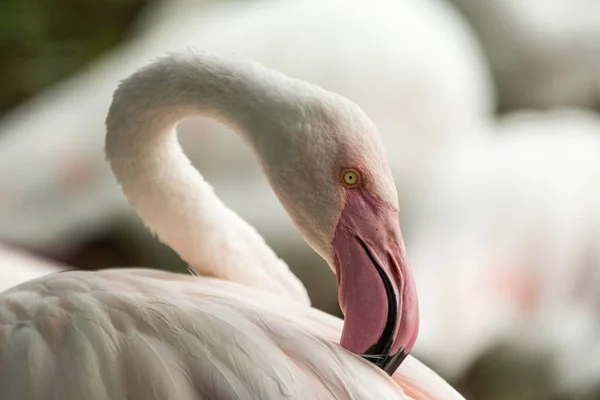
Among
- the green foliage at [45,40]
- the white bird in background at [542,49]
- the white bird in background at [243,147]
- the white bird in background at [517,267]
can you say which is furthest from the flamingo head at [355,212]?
the white bird in background at [542,49]

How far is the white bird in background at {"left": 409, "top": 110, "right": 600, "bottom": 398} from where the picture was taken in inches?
70.4

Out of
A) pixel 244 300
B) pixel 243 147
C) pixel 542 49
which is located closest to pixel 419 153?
pixel 243 147

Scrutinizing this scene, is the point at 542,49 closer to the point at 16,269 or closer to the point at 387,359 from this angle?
the point at 16,269

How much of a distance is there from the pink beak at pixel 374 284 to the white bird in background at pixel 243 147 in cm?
109

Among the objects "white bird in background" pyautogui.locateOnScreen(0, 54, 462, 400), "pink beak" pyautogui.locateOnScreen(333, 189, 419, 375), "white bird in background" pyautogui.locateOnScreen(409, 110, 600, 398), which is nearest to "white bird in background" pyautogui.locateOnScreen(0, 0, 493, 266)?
"white bird in background" pyautogui.locateOnScreen(409, 110, 600, 398)

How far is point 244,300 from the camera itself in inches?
39.6

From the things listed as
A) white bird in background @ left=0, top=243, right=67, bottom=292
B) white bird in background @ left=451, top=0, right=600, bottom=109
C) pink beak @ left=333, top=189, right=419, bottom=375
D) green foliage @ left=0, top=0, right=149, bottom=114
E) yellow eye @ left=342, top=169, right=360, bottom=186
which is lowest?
white bird in background @ left=0, top=243, right=67, bottom=292

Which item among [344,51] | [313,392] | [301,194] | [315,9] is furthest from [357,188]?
[315,9]

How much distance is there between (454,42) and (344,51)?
0.32 metres

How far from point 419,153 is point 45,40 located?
1.03 metres

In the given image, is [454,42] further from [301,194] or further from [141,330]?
[141,330]

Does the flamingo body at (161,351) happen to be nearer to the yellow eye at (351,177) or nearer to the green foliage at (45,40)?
the yellow eye at (351,177)

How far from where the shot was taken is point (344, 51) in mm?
2180

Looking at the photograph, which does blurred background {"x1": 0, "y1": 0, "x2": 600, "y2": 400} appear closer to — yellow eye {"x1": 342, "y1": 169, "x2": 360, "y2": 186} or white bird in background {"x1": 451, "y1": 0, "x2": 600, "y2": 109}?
white bird in background {"x1": 451, "y1": 0, "x2": 600, "y2": 109}
